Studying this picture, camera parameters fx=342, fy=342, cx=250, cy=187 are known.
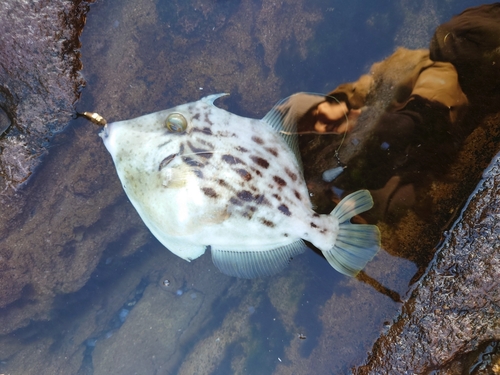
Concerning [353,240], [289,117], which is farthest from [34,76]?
[353,240]

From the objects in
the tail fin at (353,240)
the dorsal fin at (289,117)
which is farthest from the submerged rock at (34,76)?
the tail fin at (353,240)

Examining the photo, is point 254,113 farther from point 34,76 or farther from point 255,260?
point 34,76

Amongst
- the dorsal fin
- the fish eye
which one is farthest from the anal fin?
the fish eye

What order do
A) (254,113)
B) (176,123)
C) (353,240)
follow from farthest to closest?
(254,113) → (353,240) → (176,123)

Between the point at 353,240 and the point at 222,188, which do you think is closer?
the point at 222,188

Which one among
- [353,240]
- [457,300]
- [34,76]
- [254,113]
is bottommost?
[457,300]

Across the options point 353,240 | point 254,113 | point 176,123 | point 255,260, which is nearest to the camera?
point 176,123

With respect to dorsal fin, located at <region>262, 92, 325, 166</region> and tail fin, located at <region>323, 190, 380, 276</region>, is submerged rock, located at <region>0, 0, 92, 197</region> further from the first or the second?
tail fin, located at <region>323, 190, 380, 276</region>
